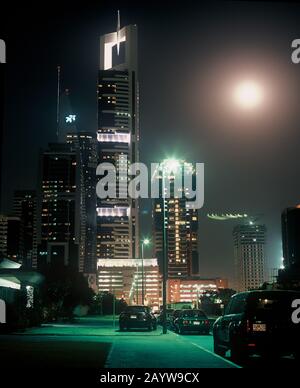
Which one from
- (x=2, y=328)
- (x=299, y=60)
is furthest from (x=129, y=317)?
(x=299, y=60)

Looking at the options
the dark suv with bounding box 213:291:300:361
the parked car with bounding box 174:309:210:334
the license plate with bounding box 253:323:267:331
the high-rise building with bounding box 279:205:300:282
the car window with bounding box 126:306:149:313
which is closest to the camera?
the dark suv with bounding box 213:291:300:361

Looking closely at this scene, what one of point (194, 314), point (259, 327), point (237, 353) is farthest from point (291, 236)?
point (259, 327)

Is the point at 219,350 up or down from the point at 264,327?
down

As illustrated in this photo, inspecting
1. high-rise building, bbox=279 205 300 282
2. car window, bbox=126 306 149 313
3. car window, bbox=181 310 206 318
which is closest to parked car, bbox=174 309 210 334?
car window, bbox=181 310 206 318

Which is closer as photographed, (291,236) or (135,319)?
(135,319)

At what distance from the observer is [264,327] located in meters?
12.3

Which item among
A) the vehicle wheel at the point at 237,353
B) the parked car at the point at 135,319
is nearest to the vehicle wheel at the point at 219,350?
the vehicle wheel at the point at 237,353

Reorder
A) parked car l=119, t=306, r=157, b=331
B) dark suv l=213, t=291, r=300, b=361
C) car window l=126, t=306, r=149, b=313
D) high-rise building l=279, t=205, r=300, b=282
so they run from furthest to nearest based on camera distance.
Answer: high-rise building l=279, t=205, r=300, b=282 → car window l=126, t=306, r=149, b=313 → parked car l=119, t=306, r=157, b=331 → dark suv l=213, t=291, r=300, b=361

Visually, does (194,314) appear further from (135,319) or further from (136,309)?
(136,309)

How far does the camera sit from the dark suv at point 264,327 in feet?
39.6

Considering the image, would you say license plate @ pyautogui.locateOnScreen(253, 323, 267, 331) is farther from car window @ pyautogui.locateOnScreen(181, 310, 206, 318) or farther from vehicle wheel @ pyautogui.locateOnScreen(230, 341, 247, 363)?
car window @ pyautogui.locateOnScreen(181, 310, 206, 318)

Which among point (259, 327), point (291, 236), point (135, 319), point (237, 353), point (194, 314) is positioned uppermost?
point (291, 236)

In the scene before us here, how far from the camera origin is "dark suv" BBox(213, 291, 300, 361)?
12070mm
